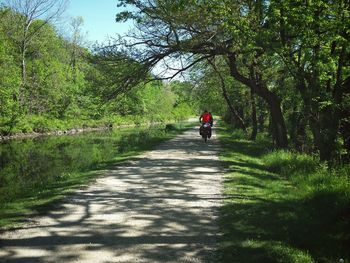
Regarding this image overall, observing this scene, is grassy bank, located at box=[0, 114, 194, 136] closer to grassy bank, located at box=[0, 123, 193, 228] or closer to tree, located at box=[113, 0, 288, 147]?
grassy bank, located at box=[0, 123, 193, 228]

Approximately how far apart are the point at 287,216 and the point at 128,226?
126 inches

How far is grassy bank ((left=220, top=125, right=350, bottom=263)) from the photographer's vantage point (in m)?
6.04

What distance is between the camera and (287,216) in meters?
8.01

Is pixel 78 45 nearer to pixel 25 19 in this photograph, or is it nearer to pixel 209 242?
pixel 25 19

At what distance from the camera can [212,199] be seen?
934 centimetres

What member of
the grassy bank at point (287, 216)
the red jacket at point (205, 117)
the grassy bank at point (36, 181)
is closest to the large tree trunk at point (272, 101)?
the red jacket at point (205, 117)

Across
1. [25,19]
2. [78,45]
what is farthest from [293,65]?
[78,45]

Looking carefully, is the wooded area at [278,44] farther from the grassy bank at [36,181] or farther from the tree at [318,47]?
the grassy bank at [36,181]

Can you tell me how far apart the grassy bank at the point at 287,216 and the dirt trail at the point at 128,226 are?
42 centimetres

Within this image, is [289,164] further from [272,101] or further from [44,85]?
[44,85]

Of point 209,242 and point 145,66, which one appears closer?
point 209,242

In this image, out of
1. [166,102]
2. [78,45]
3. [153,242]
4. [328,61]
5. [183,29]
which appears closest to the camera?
[153,242]

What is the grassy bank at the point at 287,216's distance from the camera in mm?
6035

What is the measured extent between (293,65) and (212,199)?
283 inches
